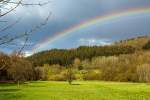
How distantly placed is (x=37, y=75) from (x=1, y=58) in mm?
134196

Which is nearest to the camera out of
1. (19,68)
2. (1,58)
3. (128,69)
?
(1,58)

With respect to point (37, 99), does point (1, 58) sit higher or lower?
higher

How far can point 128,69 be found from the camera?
522 ft

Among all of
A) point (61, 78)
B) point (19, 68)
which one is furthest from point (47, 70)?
point (19, 68)

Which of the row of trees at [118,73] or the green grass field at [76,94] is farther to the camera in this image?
the row of trees at [118,73]

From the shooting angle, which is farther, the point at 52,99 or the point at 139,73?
the point at 139,73

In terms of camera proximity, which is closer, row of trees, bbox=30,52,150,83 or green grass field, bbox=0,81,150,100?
green grass field, bbox=0,81,150,100

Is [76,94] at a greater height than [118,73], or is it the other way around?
[118,73]

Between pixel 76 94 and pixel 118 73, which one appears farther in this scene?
pixel 118 73

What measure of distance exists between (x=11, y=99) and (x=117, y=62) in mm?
151575

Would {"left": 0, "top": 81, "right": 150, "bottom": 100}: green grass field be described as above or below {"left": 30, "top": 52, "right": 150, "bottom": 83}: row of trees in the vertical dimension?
below

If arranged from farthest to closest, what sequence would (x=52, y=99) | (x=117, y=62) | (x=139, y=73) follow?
(x=117, y=62) < (x=139, y=73) < (x=52, y=99)

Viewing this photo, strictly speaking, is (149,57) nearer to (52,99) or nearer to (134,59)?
(134,59)

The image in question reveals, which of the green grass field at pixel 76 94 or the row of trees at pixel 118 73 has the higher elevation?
the row of trees at pixel 118 73
